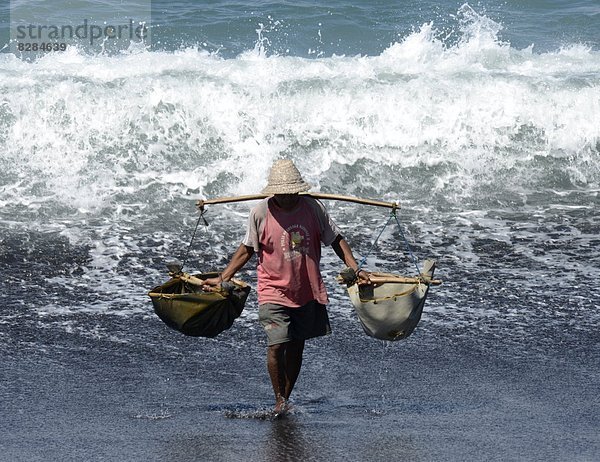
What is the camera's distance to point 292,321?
6.43 meters

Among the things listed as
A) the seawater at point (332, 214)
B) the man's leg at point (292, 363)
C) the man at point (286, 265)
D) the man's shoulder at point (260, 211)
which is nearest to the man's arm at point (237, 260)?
the man at point (286, 265)

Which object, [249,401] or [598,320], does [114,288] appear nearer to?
[249,401]

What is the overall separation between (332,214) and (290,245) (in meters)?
4.60

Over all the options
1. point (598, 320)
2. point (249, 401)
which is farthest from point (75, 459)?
point (598, 320)

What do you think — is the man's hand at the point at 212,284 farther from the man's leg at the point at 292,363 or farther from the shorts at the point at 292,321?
the man's leg at the point at 292,363

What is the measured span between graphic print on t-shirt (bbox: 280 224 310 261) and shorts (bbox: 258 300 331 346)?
0.29m

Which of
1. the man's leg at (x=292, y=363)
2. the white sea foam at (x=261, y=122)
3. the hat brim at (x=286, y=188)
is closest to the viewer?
the hat brim at (x=286, y=188)

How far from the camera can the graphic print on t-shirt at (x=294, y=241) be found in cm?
630

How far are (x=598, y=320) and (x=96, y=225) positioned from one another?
15.2 feet

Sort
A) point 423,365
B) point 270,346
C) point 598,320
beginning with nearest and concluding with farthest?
point 270,346 → point 423,365 → point 598,320

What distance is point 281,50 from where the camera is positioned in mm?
17188

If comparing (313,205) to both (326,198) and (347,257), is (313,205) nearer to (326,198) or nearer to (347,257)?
(326,198)

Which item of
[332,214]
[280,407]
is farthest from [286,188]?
[332,214]

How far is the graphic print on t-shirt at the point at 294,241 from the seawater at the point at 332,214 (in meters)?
0.88
